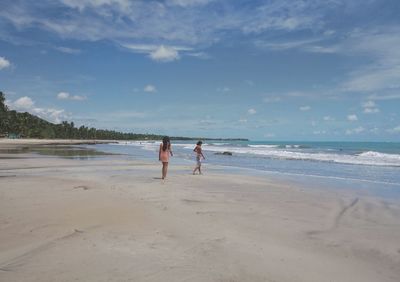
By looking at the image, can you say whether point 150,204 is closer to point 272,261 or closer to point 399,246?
point 272,261

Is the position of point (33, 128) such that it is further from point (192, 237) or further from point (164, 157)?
point (192, 237)

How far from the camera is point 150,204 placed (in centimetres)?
1092

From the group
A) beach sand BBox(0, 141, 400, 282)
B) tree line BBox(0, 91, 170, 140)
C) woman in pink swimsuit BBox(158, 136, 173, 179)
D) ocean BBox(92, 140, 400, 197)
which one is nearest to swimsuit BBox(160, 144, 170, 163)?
woman in pink swimsuit BBox(158, 136, 173, 179)

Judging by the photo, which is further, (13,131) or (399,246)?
(13,131)

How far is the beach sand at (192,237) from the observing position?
5578 millimetres

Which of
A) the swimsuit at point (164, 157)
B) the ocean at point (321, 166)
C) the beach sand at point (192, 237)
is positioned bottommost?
the beach sand at point (192, 237)

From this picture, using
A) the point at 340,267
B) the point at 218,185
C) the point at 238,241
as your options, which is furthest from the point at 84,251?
the point at 218,185

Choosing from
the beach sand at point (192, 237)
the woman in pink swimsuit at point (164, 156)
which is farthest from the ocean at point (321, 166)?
the woman in pink swimsuit at point (164, 156)

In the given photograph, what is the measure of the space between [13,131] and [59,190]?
110 meters

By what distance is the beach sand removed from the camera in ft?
18.3

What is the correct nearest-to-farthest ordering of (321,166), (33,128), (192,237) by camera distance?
(192,237), (321,166), (33,128)

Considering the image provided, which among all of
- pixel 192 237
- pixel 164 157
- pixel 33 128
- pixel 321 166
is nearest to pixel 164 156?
pixel 164 157

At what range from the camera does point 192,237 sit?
7.33 m

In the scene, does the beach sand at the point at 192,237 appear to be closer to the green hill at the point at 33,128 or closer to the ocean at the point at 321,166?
the ocean at the point at 321,166
